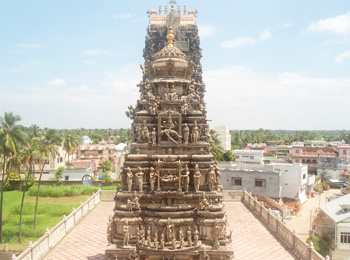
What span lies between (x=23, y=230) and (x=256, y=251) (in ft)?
69.9

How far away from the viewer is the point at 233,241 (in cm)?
1967

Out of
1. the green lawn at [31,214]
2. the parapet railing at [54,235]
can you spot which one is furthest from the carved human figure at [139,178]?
the green lawn at [31,214]

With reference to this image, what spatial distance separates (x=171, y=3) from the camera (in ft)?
141

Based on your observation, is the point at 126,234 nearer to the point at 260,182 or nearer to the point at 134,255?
the point at 134,255

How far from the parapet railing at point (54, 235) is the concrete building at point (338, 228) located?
66.4ft

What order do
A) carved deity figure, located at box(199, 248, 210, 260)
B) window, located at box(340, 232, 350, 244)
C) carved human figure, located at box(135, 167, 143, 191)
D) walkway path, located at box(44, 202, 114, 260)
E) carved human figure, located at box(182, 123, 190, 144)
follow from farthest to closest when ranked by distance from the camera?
window, located at box(340, 232, 350, 244), walkway path, located at box(44, 202, 114, 260), carved human figure, located at box(182, 123, 190, 144), carved human figure, located at box(135, 167, 143, 191), carved deity figure, located at box(199, 248, 210, 260)

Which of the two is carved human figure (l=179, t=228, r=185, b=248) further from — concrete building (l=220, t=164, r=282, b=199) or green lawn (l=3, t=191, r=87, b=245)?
concrete building (l=220, t=164, r=282, b=199)

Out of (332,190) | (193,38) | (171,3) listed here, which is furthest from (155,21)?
(332,190)

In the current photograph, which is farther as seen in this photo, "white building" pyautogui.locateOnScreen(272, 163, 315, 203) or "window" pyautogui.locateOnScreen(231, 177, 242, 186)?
"white building" pyautogui.locateOnScreen(272, 163, 315, 203)

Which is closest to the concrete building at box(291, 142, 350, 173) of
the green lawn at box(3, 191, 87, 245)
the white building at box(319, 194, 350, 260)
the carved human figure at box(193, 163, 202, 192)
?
the white building at box(319, 194, 350, 260)

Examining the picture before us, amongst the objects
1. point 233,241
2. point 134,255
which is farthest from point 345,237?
point 134,255

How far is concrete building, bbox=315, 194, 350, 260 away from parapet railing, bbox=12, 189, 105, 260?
2025 cm

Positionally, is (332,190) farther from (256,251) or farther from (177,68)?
(177,68)

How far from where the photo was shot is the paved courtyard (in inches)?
688
